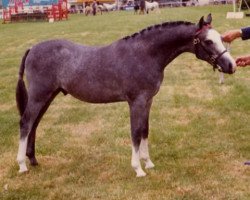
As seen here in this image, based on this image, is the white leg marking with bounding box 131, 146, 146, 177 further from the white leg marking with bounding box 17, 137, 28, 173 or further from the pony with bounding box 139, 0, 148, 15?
the pony with bounding box 139, 0, 148, 15

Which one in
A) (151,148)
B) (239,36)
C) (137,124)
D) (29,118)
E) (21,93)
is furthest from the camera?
(151,148)

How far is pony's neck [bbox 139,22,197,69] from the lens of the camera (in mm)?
7094

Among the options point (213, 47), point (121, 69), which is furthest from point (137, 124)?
point (213, 47)

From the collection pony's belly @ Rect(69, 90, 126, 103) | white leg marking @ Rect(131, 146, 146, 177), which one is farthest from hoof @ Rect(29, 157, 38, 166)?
white leg marking @ Rect(131, 146, 146, 177)

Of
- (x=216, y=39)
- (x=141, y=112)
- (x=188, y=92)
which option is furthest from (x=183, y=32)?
(x=188, y=92)

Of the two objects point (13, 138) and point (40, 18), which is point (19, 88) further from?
point (40, 18)

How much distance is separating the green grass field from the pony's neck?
1738mm

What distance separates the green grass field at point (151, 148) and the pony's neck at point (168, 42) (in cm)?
174

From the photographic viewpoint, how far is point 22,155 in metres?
7.68

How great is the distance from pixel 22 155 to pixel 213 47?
3.27m

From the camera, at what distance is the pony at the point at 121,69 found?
7031 millimetres

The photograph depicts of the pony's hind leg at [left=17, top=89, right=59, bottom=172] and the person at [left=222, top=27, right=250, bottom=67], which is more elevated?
the person at [left=222, top=27, right=250, bottom=67]

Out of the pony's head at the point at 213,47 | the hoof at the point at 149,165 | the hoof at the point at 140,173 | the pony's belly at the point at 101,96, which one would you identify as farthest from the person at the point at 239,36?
the hoof at the point at 140,173

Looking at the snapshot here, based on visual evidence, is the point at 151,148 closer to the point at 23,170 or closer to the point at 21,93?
the point at 23,170
